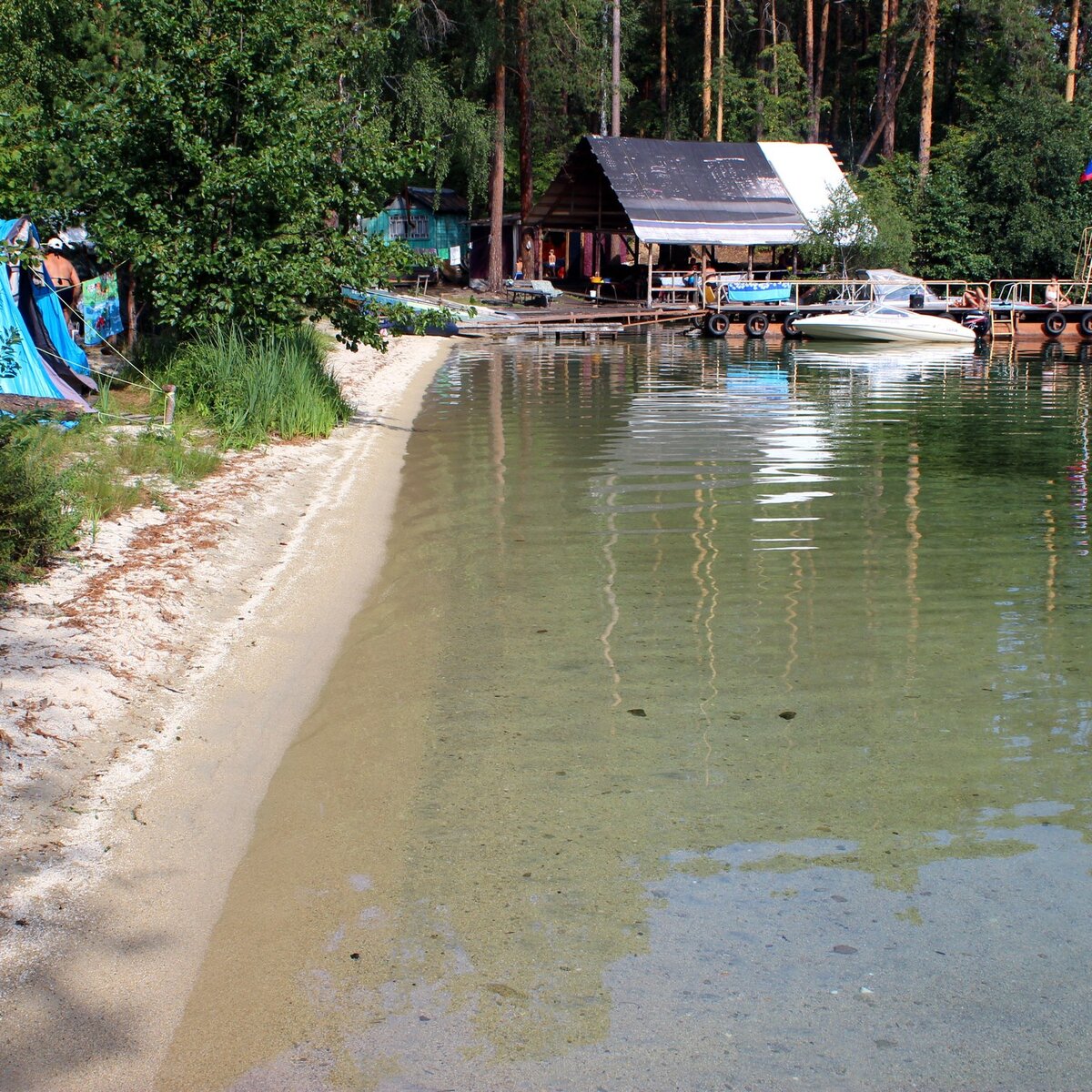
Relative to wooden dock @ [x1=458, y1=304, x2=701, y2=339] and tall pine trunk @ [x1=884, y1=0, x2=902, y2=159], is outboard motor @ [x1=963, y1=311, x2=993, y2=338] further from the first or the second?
tall pine trunk @ [x1=884, y1=0, x2=902, y2=159]

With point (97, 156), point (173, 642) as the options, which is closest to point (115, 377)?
point (97, 156)

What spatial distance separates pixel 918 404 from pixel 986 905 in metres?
17.4

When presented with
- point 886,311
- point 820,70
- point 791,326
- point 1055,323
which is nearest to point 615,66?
point 820,70

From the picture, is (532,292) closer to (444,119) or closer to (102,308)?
(444,119)

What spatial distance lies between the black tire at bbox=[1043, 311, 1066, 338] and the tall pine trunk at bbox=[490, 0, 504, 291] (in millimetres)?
17864

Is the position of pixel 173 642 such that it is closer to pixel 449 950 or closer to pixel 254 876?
pixel 254 876

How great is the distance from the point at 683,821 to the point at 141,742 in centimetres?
270

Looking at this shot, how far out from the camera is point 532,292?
43.5 m

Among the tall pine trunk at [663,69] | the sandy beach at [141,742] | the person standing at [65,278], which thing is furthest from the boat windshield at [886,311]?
the sandy beach at [141,742]

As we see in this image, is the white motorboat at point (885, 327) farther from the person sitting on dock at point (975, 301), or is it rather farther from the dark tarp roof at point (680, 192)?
the dark tarp roof at point (680, 192)

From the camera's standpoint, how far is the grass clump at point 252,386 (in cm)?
1505

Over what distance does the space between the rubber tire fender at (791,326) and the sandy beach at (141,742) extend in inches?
1064

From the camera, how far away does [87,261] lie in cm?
2089

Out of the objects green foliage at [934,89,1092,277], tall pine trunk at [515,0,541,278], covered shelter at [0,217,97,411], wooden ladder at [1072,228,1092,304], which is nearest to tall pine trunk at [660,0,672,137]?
tall pine trunk at [515,0,541,278]
